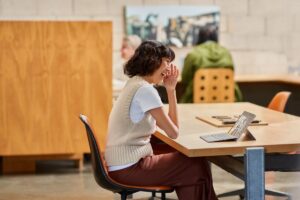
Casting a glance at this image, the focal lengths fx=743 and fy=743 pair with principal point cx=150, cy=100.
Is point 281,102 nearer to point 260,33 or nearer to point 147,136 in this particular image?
point 147,136

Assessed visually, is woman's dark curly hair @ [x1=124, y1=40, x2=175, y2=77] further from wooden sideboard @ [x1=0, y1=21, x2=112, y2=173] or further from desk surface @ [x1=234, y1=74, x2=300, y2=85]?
desk surface @ [x1=234, y1=74, x2=300, y2=85]

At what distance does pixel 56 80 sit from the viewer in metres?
6.38

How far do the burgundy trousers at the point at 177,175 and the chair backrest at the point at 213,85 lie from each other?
3.20 metres

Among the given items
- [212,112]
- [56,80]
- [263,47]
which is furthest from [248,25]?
[212,112]

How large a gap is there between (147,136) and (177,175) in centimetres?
28

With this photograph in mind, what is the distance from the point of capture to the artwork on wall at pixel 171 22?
8164 mm

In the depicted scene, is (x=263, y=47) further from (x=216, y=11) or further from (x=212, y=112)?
(x=212, y=112)

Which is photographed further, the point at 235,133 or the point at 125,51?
the point at 125,51

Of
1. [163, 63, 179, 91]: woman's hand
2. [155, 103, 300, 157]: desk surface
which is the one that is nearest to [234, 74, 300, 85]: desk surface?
[155, 103, 300, 157]: desk surface

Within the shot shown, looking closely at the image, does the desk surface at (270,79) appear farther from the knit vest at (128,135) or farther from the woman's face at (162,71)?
the knit vest at (128,135)

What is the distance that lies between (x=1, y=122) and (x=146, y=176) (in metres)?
2.79

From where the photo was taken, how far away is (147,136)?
157 inches

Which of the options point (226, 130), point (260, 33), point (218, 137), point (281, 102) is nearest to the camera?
point (218, 137)

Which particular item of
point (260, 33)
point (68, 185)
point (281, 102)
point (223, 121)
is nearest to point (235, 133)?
point (223, 121)
